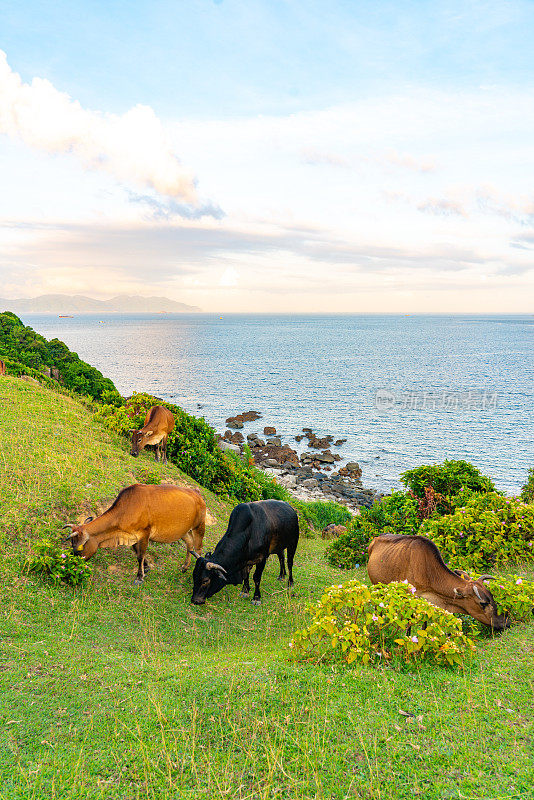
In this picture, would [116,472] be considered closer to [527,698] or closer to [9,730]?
[9,730]

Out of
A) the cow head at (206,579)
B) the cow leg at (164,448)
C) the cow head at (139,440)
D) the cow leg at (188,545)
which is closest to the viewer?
the cow head at (206,579)

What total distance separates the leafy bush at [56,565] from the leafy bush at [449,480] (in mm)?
10030

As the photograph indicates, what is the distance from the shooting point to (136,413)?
20.1 meters

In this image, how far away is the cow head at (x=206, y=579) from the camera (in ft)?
34.1

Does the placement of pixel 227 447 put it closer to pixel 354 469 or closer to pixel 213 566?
pixel 354 469

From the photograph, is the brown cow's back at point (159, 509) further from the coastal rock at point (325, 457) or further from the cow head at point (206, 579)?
the coastal rock at point (325, 457)

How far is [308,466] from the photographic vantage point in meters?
45.7

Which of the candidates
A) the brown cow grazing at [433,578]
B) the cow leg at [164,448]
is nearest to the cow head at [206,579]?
the brown cow grazing at [433,578]

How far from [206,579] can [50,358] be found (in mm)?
32530

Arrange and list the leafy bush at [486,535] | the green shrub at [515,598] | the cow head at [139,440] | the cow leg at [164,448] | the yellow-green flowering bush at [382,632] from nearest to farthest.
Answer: the yellow-green flowering bush at [382,632] → the green shrub at [515,598] → the leafy bush at [486,535] → the cow head at [139,440] → the cow leg at [164,448]

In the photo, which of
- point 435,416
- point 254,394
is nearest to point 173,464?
point 435,416

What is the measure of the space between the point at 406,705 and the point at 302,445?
4608 centimetres

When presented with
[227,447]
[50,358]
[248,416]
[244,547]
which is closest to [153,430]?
[244,547]

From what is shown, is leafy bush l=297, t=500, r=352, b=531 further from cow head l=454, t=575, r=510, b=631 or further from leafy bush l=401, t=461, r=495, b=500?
cow head l=454, t=575, r=510, b=631
